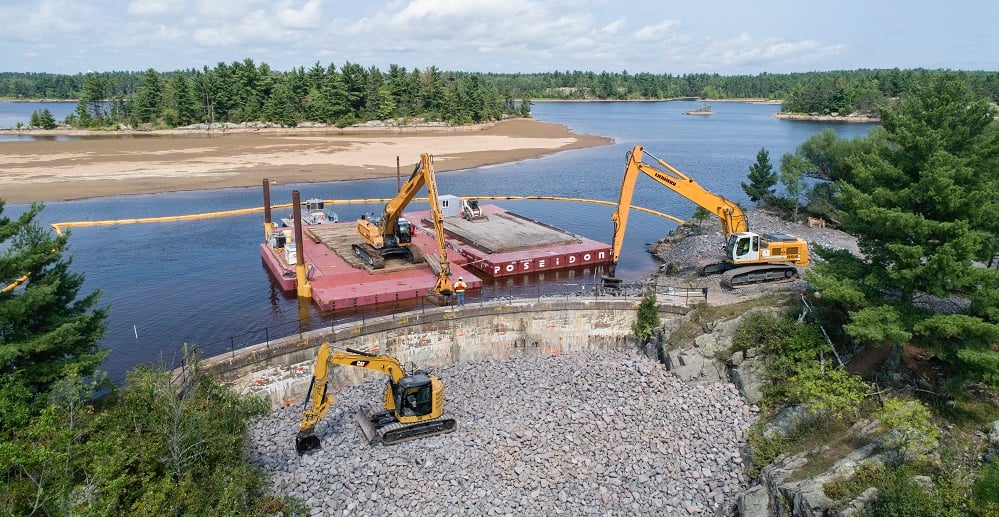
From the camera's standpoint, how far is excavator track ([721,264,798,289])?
1342 inches

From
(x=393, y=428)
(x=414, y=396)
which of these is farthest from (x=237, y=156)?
(x=393, y=428)

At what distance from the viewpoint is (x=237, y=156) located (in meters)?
95.3

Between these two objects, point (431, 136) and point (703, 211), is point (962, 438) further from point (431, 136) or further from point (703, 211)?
point (431, 136)

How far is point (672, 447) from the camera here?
23.1 m

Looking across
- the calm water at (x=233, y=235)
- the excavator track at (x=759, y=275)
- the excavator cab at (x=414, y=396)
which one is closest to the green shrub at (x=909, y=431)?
the excavator cab at (x=414, y=396)

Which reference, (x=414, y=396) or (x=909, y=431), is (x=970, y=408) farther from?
(x=414, y=396)

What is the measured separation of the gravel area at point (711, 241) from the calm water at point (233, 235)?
5.60 ft

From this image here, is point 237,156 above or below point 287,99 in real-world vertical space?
below

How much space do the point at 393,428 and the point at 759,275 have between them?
72.2 feet

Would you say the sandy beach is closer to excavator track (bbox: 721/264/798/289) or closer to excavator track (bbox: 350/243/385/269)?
excavator track (bbox: 350/243/385/269)

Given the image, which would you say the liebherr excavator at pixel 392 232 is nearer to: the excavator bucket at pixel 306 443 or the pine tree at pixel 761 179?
the excavator bucket at pixel 306 443

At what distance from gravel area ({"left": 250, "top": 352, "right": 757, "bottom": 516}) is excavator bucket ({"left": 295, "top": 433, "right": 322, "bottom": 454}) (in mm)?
301

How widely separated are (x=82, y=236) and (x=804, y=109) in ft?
632

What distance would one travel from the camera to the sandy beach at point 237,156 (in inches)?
2916
